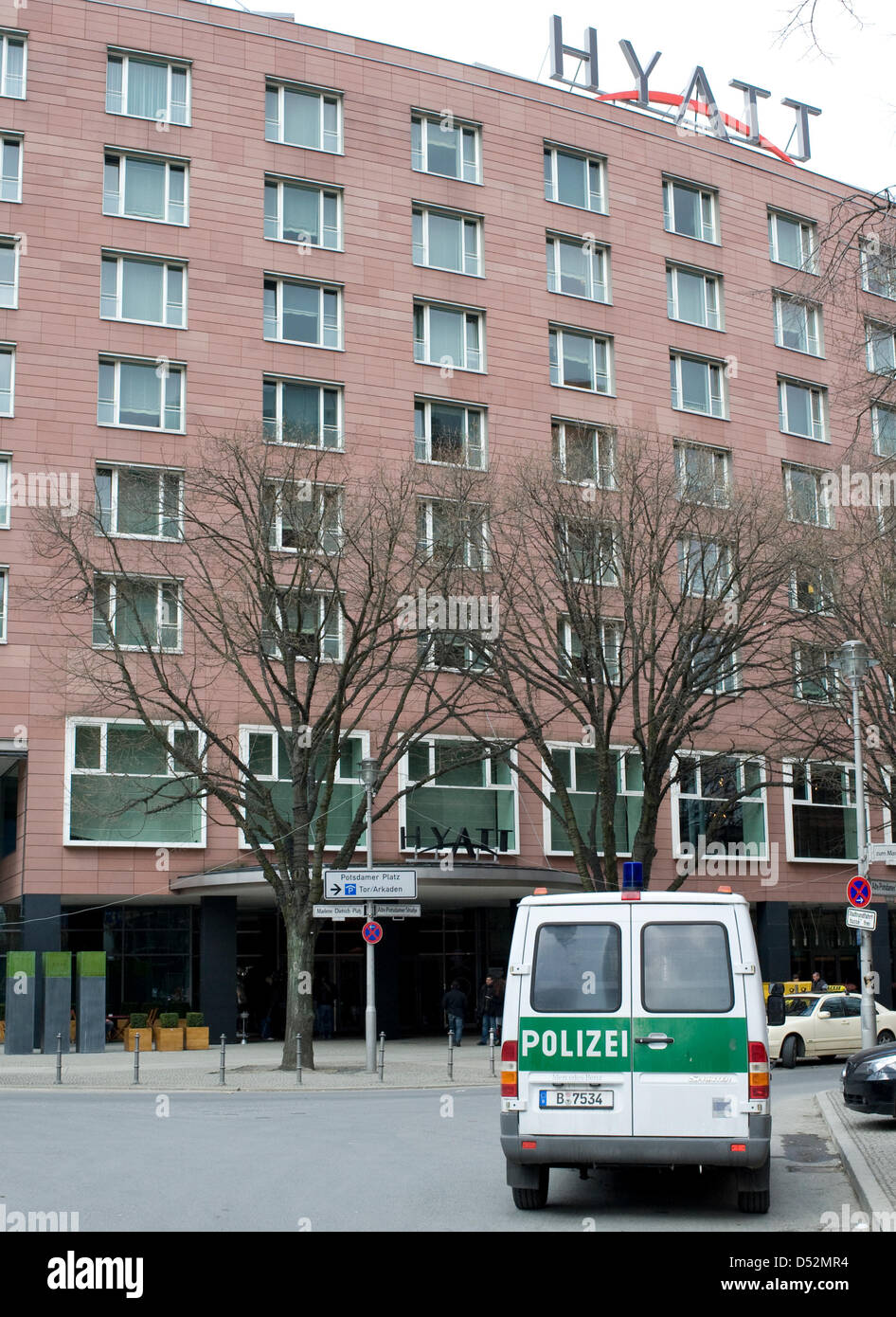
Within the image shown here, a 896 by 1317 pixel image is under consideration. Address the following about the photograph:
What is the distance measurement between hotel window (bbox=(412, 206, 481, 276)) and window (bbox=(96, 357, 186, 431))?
8610mm

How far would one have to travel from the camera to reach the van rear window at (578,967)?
10273mm

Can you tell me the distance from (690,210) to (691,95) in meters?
4.69

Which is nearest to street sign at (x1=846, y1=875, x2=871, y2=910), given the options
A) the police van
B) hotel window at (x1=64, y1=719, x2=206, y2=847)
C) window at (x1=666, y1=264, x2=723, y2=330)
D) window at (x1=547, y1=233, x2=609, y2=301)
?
the police van

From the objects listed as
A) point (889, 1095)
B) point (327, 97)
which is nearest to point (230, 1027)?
point (889, 1095)

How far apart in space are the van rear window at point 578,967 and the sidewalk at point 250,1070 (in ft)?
45.0

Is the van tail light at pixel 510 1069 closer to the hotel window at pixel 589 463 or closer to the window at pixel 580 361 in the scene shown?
the hotel window at pixel 589 463

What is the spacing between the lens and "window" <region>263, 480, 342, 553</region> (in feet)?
88.6

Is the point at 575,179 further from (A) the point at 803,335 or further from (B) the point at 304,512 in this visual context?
(B) the point at 304,512

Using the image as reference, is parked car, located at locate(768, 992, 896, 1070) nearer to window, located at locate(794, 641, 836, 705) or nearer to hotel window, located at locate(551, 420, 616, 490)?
window, located at locate(794, 641, 836, 705)

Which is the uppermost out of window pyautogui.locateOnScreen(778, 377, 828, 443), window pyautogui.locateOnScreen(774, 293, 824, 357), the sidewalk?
window pyautogui.locateOnScreen(774, 293, 824, 357)

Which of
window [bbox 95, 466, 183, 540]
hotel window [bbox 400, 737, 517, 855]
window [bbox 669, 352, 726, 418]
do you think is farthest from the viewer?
window [bbox 669, 352, 726, 418]
